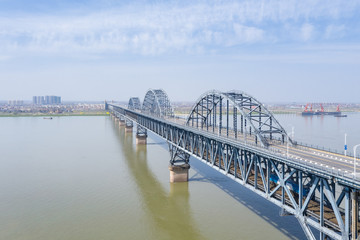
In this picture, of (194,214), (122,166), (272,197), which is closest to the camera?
(272,197)

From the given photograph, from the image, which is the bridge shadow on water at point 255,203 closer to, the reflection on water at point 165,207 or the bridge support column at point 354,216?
the reflection on water at point 165,207

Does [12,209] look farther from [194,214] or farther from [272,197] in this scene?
[272,197]

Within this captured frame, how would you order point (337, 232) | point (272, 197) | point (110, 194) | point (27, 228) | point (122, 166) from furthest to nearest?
point (122, 166) < point (110, 194) < point (27, 228) < point (272, 197) < point (337, 232)

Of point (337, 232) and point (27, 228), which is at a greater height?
point (337, 232)

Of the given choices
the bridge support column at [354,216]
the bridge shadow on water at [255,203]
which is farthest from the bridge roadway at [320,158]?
the bridge shadow on water at [255,203]

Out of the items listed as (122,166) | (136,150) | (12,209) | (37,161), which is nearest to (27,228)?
(12,209)

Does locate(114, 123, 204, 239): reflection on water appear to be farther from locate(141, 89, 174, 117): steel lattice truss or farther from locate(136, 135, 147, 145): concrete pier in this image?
locate(136, 135, 147, 145): concrete pier

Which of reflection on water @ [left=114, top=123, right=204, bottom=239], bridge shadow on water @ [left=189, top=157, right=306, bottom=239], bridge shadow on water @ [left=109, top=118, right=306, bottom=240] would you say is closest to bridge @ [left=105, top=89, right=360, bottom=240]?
bridge shadow on water @ [left=189, top=157, right=306, bottom=239]
